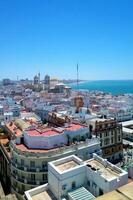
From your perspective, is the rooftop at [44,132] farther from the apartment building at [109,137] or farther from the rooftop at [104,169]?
the apartment building at [109,137]

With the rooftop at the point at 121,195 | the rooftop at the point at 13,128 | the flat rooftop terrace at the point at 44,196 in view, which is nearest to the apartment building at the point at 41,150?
the flat rooftop terrace at the point at 44,196

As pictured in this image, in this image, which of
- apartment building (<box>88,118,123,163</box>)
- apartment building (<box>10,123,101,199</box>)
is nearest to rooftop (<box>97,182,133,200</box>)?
apartment building (<box>10,123,101,199</box>)

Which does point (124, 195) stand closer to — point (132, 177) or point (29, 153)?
point (132, 177)

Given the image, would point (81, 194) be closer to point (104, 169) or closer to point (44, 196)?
point (104, 169)

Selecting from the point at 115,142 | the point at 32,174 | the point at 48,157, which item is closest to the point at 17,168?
the point at 32,174

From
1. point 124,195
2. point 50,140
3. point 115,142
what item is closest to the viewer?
point 124,195

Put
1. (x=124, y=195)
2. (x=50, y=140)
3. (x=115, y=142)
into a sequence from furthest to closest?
1. (x=115, y=142)
2. (x=50, y=140)
3. (x=124, y=195)

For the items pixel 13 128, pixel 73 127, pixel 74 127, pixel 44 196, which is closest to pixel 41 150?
pixel 73 127
